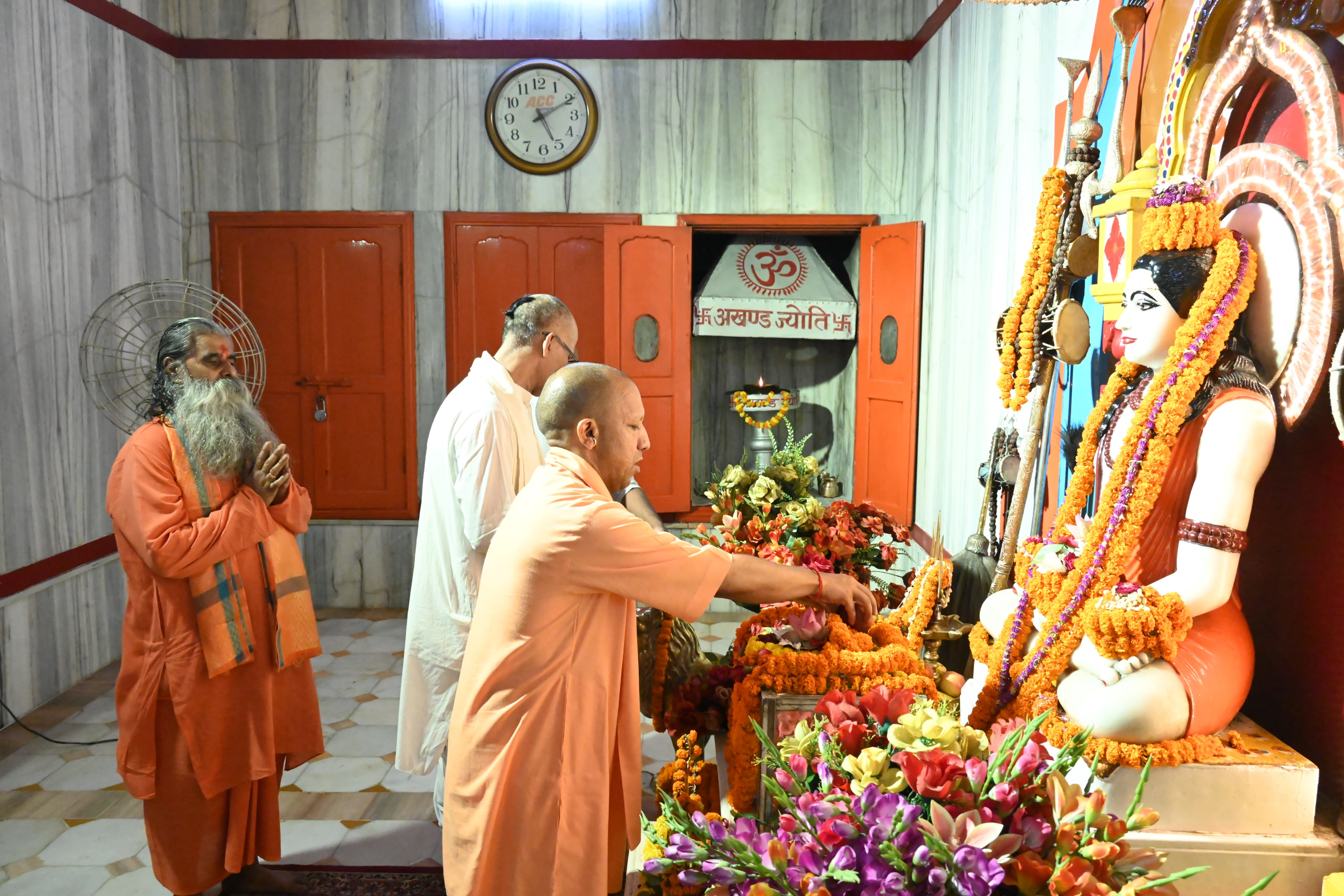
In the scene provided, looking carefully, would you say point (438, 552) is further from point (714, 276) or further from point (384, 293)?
point (714, 276)

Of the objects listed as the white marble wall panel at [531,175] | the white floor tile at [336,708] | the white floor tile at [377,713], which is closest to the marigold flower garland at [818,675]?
the white floor tile at [377,713]

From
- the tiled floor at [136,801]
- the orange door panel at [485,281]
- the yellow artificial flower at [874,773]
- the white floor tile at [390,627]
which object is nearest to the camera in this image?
the yellow artificial flower at [874,773]

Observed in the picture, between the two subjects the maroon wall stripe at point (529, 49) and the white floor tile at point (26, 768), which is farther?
the maroon wall stripe at point (529, 49)

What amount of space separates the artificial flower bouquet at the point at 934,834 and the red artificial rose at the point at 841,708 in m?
0.11

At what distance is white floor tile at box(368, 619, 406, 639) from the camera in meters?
5.80

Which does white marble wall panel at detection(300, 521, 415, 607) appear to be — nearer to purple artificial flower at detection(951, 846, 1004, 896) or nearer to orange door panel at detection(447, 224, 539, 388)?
orange door panel at detection(447, 224, 539, 388)

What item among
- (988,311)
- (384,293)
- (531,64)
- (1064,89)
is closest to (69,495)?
(384,293)

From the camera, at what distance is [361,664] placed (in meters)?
5.20

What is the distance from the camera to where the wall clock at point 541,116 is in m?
6.01

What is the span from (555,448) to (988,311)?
9.06 ft

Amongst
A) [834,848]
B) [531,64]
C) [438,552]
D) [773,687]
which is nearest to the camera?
[834,848]

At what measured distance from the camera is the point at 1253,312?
187 cm

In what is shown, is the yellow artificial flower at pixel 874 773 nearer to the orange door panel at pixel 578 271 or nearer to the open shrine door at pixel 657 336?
the open shrine door at pixel 657 336

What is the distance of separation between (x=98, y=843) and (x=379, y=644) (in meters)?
2.35
